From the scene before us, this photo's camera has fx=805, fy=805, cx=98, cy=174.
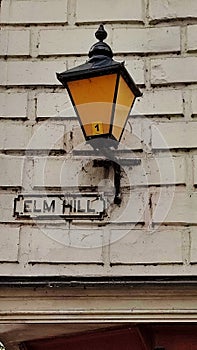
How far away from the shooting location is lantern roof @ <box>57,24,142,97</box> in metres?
4.32

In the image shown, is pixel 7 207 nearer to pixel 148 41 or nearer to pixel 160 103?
pixel 160 103

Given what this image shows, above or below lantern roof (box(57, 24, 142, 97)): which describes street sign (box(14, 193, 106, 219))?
below

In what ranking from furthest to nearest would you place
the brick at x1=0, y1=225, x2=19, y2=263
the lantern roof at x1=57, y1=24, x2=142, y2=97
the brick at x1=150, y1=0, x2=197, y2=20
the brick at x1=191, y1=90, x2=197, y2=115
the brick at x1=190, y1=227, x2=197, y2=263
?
the brick at x1=150, y1=0, x2=197, y2=20
the brick at x1=191, y1=90, x2=197, y2=115
the brick at x1=0, y1=225, x2=19, y2=263
the brick at x1=190, y1=227, x2=197, y2=263
the lantern roof at x1=57, y1=24, x2=142, y2=97

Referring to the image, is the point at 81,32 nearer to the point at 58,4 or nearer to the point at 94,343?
the point at 58,4

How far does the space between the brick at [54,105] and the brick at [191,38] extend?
84 centimetres

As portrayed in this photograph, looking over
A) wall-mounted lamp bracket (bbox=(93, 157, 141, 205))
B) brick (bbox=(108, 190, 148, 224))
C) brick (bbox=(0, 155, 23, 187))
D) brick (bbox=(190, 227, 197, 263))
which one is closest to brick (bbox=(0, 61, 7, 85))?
brick (bbox=(0, 155, 23, 187))

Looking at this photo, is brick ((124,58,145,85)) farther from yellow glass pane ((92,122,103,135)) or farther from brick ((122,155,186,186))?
yellow glass pane ((92,122,103,135))

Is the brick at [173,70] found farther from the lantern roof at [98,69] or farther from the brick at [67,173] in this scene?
the brick at [67,173]

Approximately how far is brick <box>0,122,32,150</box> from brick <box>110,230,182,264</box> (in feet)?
2.71

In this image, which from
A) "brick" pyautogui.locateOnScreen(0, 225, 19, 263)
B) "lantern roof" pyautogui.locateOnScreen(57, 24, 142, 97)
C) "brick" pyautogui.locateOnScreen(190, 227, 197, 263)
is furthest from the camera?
"brick" pyautogui.locateOnScreen(0, 225, 19, 263)

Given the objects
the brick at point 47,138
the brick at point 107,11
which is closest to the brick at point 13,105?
the brick at point 47,138

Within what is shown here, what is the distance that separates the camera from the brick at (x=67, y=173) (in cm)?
484

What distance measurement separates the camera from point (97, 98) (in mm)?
4352

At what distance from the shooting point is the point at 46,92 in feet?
16.7
